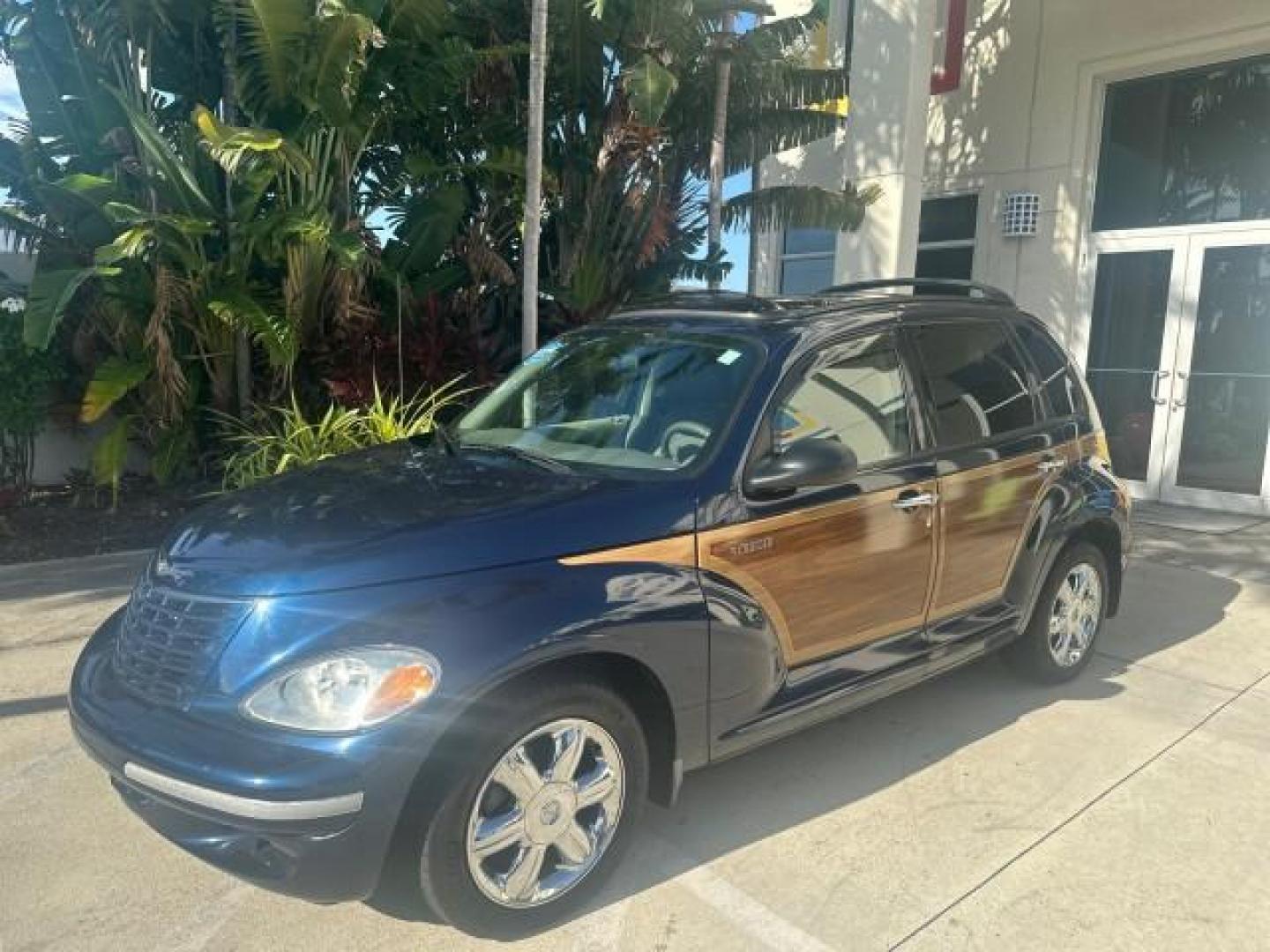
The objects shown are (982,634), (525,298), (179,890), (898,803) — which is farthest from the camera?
(525,298)

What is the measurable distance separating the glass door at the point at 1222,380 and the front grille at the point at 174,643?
9312mm

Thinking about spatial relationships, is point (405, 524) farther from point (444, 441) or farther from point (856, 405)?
point (856, 405)

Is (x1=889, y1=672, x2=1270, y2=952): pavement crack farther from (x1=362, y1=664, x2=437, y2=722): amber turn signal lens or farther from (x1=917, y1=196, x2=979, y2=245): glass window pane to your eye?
(x1=917, y1=196, x2=979, y2=245): glass window pane

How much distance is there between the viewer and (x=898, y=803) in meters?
3.54

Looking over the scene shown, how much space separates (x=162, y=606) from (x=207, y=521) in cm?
39

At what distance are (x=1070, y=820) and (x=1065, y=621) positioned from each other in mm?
1414

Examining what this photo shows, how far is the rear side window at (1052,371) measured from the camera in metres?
4.59

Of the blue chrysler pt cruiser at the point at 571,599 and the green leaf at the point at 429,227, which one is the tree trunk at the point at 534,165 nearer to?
the green leaf at the point at 429,227

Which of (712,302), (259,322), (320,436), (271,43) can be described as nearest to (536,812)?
(712,302)

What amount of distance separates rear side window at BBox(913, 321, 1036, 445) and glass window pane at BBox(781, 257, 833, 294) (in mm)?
8511

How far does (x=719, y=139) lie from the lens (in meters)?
9.80

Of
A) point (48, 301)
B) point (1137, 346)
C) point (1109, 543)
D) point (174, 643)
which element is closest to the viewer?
point (174, 643)

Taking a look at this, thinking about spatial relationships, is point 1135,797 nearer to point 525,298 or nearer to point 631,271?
point 525,298

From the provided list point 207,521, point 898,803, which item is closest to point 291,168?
point 207,521
